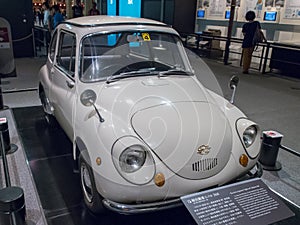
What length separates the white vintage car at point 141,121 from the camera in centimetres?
188

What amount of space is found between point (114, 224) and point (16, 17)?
26.3 ft

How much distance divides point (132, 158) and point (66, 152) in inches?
62.7

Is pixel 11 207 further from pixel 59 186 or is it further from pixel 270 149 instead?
pixel 270 149

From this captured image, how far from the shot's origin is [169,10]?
440 inches

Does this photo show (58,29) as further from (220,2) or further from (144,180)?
(220,2)

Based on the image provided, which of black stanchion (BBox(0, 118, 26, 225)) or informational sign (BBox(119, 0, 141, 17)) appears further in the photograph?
informational sign (BBox(119, 0, 141, 17))

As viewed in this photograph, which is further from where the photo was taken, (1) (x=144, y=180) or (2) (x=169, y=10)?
(2) (x=169, y=10)

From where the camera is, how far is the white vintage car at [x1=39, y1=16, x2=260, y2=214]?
1.88 metres

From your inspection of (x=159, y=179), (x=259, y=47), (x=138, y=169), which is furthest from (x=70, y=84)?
(x=259, y=47)

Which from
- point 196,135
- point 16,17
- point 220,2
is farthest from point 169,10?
point 196,135

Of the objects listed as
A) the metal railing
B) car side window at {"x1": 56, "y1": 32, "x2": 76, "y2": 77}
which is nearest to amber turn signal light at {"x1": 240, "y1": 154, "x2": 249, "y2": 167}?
car side window at {"x1": 56, "y1": 32, "x2": 76, "y2": 77}

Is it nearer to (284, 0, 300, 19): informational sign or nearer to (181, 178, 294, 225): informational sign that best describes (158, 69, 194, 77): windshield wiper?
(181, 178, 294, 225): informational sign

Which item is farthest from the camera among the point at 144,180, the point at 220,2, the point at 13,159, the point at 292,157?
the point at 220,2

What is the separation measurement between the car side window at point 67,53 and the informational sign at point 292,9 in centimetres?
718
